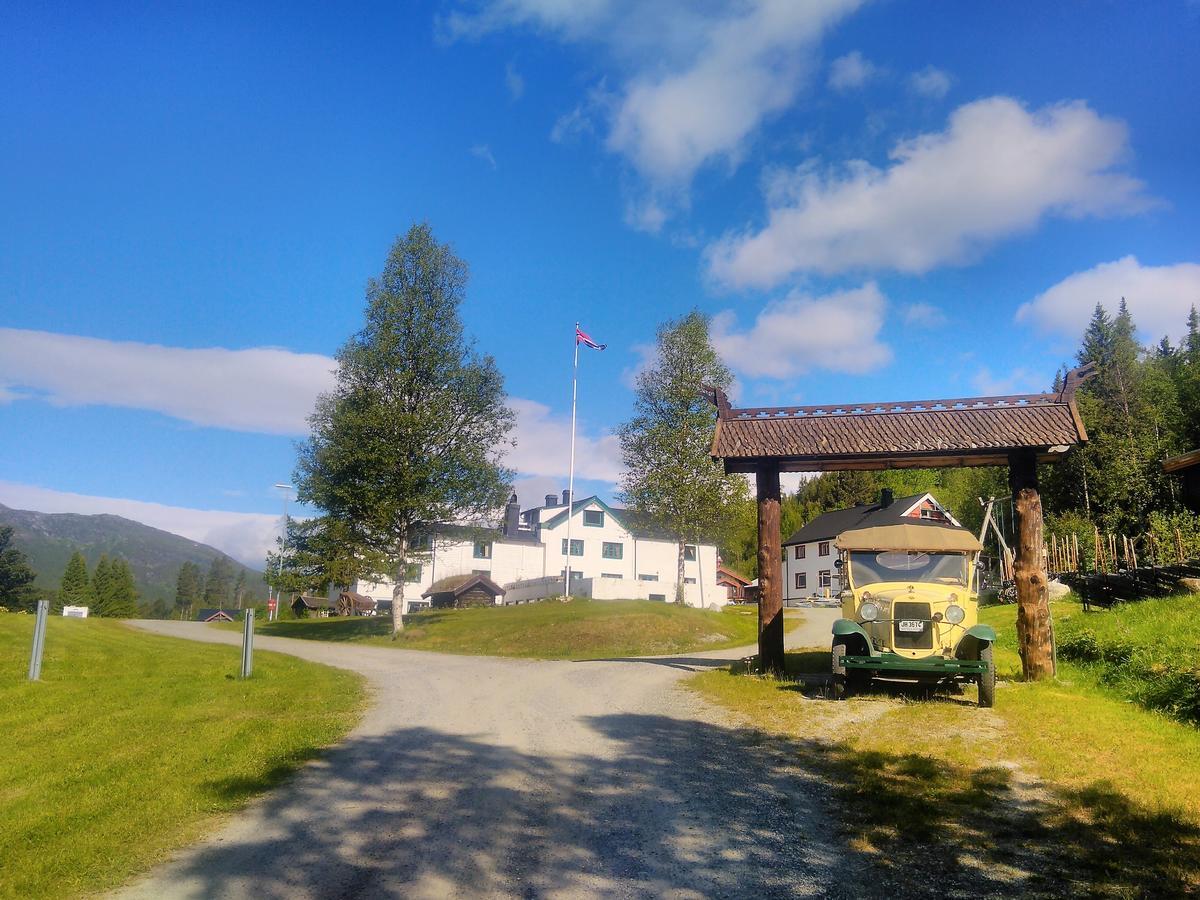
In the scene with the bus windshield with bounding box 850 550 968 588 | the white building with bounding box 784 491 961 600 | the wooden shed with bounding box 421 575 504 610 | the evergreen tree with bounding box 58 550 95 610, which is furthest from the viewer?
the evergreen tree with bounding box 58 550 95 610

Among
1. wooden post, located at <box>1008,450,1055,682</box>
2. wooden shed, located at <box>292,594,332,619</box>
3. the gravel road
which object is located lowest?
wooden shed, located at <box>292,594,332,619</box>

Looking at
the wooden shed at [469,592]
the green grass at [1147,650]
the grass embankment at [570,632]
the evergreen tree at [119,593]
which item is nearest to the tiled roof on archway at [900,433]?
the green grass at [1147,650]

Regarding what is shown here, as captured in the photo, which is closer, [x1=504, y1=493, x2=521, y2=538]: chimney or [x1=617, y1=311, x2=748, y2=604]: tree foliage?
[x1=617, y1=311, x2=748, y2=604]: tree foliage

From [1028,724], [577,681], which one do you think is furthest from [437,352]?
[1028,724]

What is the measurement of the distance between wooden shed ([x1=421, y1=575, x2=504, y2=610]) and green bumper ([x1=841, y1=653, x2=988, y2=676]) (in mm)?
53123

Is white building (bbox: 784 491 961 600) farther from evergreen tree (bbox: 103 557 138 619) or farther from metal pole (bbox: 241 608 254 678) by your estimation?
evergreen tree (bbox: 103 557 138 619)

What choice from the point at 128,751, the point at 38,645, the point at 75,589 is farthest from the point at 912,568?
the point at 75,589

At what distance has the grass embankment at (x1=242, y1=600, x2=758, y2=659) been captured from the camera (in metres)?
32.2

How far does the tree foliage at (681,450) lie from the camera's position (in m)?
47.2

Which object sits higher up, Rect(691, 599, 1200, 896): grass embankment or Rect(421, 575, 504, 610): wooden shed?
Rect(421, 575, 504, 610): wooden shed

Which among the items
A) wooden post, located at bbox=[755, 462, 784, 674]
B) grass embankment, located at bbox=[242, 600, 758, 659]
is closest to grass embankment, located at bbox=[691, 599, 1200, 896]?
wooden post, located at bbox=[755, 462, 784, 674]

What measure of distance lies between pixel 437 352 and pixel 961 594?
28.5 metres

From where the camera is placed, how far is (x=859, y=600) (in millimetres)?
14109

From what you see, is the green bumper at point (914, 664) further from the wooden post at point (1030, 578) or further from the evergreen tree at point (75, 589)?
the evergreen tree at point (75, 589)
